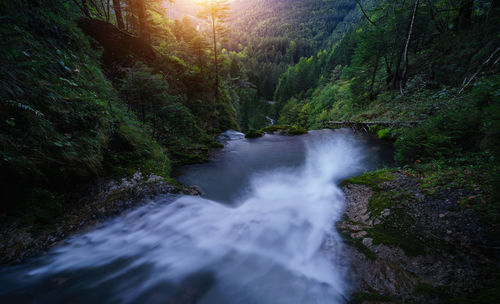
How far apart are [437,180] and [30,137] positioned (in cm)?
772

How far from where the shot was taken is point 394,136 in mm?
10430

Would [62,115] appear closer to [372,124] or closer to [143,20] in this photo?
[143,20]

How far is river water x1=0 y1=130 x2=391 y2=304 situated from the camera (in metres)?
2.58

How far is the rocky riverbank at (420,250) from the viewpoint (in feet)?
7.39

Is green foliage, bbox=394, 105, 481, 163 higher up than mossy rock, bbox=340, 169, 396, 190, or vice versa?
green foliage, bbox=394, 105, 481, 163

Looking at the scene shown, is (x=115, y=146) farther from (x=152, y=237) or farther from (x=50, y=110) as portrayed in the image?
(x=152, y=237)

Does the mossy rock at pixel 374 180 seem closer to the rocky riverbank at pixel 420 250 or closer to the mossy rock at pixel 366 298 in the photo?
the rocky riverbank at pixel 420 250

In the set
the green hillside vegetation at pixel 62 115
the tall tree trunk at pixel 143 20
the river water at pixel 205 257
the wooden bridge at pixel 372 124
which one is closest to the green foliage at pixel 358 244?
the river water at pixel 205 257

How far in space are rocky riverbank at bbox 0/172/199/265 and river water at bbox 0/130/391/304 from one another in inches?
6.5

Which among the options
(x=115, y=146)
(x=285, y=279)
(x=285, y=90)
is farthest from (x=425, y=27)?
(x=285, y=90)

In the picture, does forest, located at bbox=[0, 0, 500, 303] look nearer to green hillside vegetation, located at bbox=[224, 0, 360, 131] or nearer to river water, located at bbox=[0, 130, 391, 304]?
river water, located at bbox=[0, 130, 391, 304]

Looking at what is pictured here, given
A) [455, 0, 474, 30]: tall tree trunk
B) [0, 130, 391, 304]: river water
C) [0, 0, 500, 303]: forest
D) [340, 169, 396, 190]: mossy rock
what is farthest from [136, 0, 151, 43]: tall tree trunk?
[455, 0, 474, 30]: tall tree trunk

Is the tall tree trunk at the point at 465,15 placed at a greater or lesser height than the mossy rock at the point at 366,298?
→ greater

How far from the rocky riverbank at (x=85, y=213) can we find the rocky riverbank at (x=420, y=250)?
14.6 feet
